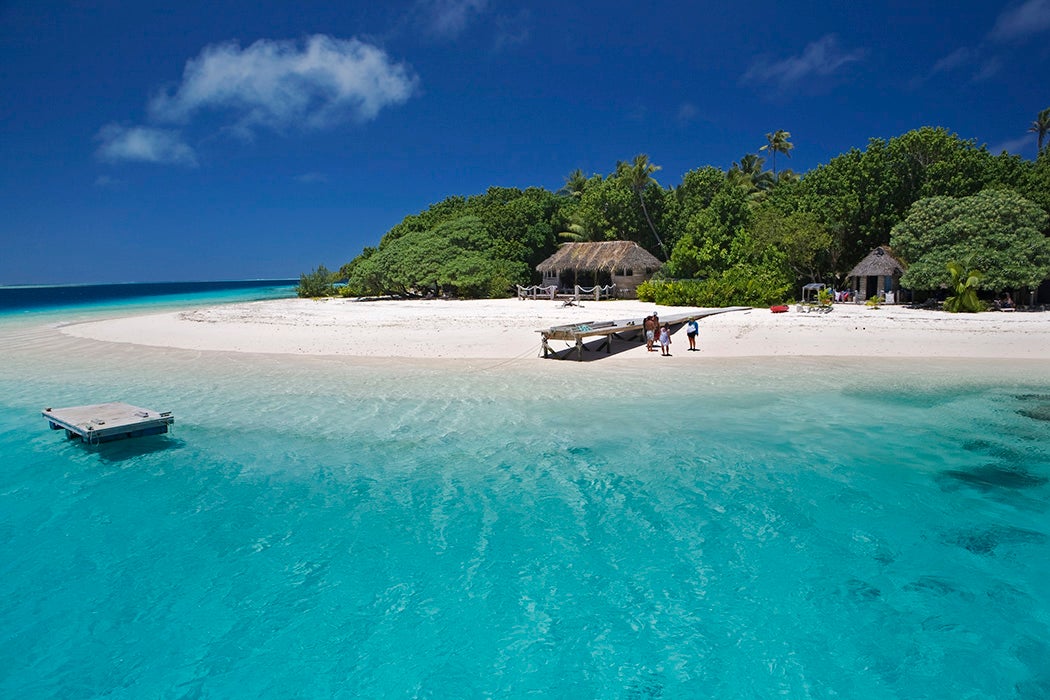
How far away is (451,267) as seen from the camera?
37906mm

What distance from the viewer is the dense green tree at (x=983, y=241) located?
22578mm

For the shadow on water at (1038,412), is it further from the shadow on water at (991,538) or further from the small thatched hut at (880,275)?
the small thatched hut at (880,275)

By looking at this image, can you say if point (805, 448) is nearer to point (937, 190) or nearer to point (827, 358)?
point (827, 358)

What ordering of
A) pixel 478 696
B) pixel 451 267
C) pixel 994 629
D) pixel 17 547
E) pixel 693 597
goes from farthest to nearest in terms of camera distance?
pixel 451 267, pixel 17 547, pixel 693 597, pixel 994 629, pixel 478 696

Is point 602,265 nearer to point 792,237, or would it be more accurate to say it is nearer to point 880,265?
point 792,237

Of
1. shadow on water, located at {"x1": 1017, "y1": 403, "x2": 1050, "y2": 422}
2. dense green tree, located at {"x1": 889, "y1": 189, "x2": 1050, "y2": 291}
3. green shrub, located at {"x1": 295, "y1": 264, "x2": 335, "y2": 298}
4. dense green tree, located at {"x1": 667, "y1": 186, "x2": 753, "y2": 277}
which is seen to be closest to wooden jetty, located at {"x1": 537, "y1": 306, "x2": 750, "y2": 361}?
shadow on water, located at {"x1": 1017, "y1": 403, "x2": 1050, "y2": 422}

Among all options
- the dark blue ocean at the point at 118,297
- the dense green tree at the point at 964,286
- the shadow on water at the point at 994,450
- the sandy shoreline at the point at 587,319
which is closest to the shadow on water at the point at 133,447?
the sandy shoreline at the point at 587,319

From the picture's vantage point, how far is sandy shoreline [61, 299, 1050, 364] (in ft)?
57.0

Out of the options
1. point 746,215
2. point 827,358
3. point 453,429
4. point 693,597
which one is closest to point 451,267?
point 746,215

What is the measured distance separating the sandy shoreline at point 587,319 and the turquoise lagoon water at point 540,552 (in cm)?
567

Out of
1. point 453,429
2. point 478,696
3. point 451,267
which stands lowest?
point 478,696

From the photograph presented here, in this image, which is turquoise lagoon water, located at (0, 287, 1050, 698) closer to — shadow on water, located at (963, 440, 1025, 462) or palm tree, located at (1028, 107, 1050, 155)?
shadow on water, located at (963, 440, 1025, 462)

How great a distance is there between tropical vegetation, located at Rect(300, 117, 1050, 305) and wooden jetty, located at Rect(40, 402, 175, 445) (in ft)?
76.6

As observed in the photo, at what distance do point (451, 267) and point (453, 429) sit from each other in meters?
28.3
